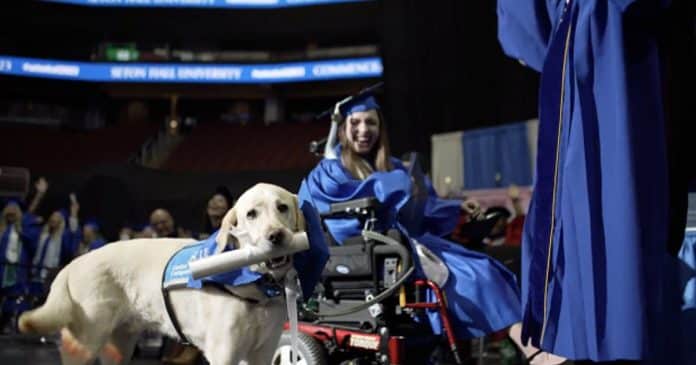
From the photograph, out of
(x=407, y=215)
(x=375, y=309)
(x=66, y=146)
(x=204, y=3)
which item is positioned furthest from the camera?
(x=204, y=3)

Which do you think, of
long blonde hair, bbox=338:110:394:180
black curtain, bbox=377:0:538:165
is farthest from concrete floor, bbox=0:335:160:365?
black curtain, bbox=377:0:538:165

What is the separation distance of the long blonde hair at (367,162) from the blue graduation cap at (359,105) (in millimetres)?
39

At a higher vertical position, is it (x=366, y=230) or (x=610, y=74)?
(x=610, y=74)

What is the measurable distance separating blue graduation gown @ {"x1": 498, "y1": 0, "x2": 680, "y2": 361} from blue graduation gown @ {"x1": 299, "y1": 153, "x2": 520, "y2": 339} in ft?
4.92

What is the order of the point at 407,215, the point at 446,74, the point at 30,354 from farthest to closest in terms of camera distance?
1. the point at 446,74
2. the point at 30,354
3. the point at 407,215

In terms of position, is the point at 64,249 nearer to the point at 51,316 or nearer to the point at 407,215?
the point at 407,215

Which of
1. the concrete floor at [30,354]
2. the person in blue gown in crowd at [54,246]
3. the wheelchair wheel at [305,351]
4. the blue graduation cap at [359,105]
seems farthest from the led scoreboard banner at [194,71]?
the wheelchair wheel at [305,351]

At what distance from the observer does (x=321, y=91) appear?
2405cm

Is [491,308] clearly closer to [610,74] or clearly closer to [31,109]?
[610,74]

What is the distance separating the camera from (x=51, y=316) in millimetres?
2664

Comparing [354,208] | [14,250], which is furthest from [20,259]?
[354,208]

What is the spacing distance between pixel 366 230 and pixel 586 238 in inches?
74.0

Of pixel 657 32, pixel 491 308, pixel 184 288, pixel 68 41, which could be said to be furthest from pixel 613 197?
pixel 68 41

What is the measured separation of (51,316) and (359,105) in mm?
1803
